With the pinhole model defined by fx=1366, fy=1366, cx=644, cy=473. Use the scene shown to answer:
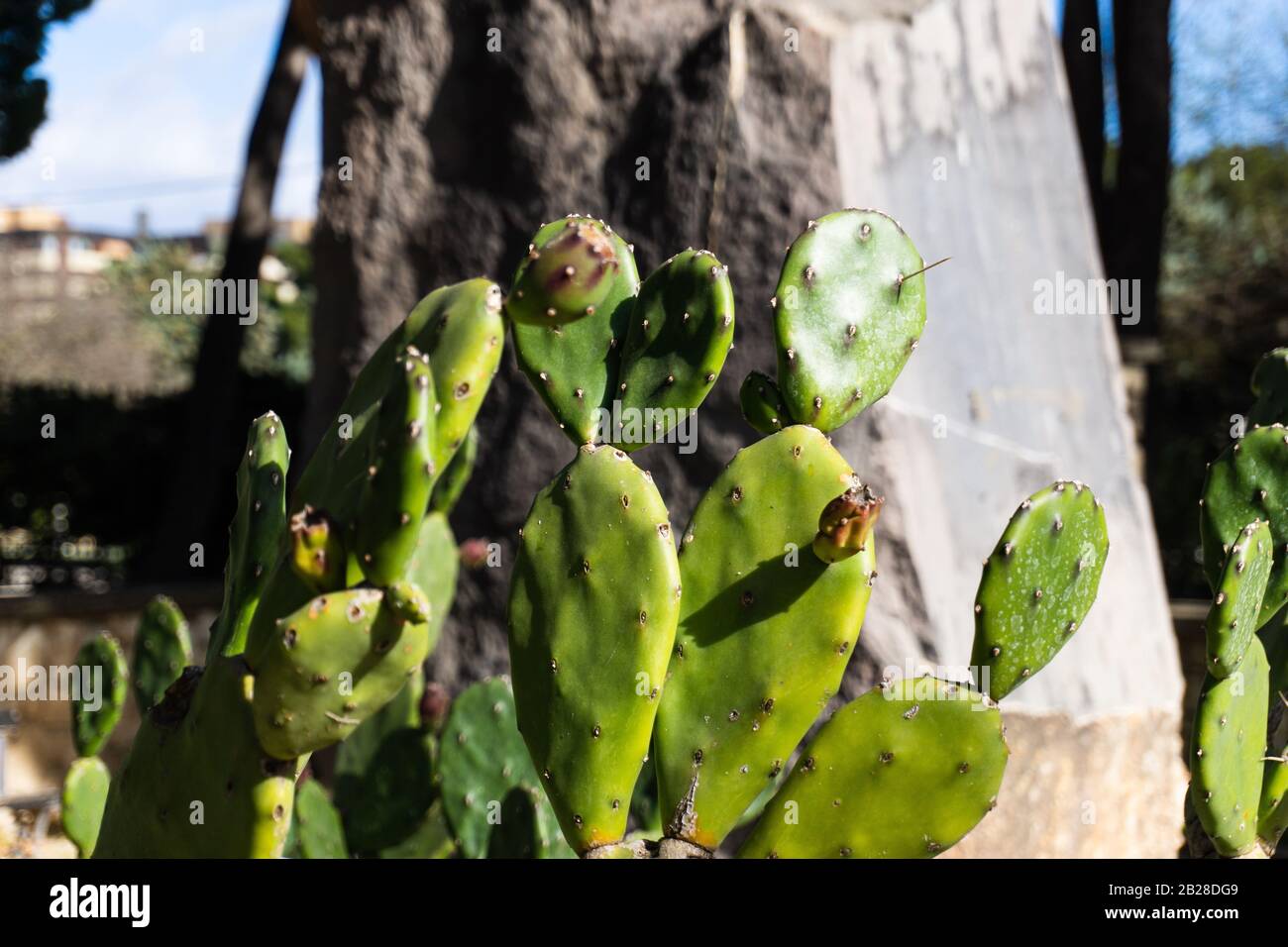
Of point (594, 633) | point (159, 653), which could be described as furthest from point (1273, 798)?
point (159, 653)

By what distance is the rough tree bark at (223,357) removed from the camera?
707cm

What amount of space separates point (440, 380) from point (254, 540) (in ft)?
1.58

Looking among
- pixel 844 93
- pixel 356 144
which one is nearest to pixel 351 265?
pixel 356 144

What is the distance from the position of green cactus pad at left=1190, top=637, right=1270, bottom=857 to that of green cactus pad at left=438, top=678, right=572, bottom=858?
111 centimetres

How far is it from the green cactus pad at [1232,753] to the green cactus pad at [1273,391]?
1.20 feet

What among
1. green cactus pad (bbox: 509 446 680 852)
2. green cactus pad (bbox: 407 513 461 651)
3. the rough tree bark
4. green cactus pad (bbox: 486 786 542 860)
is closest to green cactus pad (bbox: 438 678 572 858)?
green cactus pad (bbox: 486 786 542 860)

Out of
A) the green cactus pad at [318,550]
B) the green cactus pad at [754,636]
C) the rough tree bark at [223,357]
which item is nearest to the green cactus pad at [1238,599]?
the green cactus pad at [754,636]

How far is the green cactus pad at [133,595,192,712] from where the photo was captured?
2260mm

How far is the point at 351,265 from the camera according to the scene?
387cm

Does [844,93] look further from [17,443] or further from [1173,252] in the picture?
[1173,252]

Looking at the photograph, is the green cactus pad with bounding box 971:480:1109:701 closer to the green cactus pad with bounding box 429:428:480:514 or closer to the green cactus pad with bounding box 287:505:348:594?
the green cactus pad with bounding box 287:505:348:594

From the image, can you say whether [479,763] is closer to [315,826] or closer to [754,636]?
[315,826]

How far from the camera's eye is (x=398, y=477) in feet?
4.21

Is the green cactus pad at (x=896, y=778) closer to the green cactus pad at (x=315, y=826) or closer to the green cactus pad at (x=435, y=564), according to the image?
the green cactus pad at (x=315, y=826)
